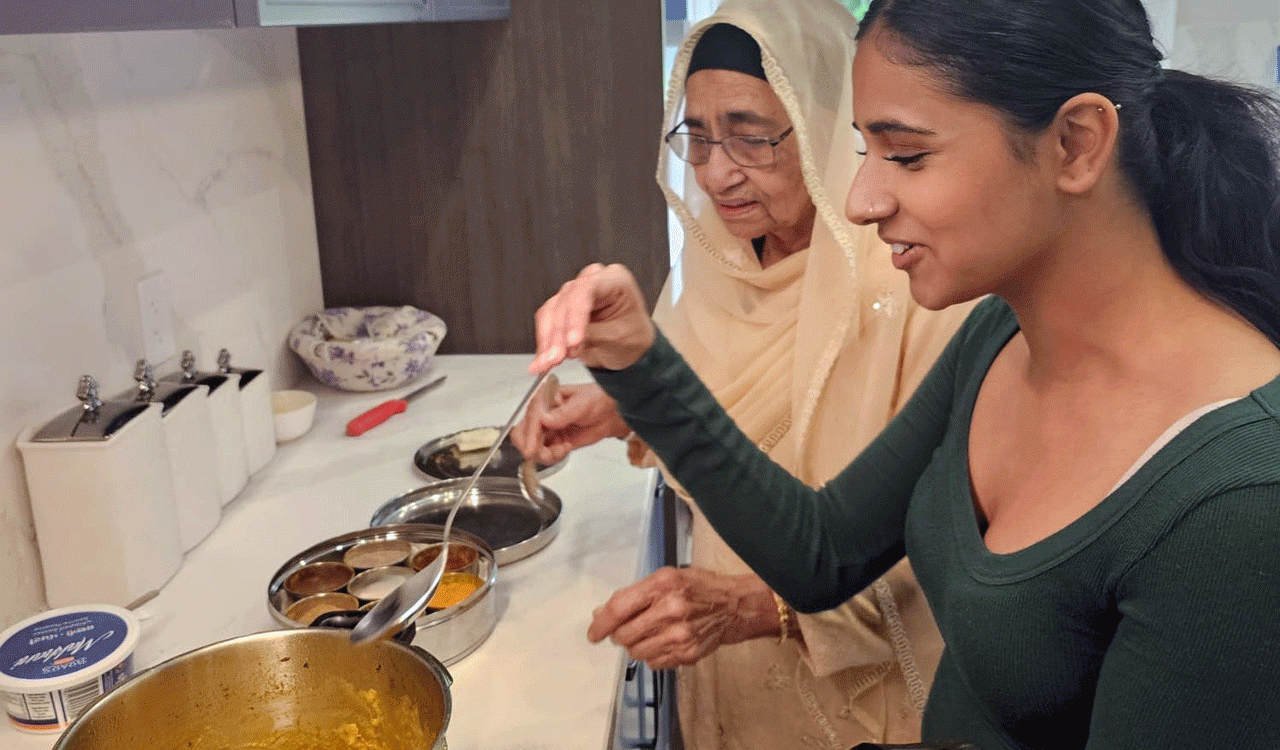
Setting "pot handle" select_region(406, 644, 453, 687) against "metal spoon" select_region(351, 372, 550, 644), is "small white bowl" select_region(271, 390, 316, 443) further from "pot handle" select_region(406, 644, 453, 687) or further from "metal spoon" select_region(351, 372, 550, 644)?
"pot handle" select_region(406, 644, 453, 687)

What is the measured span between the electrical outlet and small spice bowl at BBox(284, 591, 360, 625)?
0.56 metres

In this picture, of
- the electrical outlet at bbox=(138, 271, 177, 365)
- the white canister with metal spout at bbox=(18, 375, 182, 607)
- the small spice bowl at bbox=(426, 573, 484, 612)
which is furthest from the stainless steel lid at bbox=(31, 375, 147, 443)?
the small spice bowl at bbox=(426, 573, 484, 612)

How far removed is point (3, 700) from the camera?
113cm

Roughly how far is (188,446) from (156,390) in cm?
9

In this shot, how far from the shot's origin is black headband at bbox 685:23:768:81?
1414mm

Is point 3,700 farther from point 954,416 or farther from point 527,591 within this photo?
point 954,416

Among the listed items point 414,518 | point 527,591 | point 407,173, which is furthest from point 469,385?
point 527,591

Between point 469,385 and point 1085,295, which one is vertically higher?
point 1085,295

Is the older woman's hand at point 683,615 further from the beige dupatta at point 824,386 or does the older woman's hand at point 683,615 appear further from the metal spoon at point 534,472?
the metal spoon at point 534,472

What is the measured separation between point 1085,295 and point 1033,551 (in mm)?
203

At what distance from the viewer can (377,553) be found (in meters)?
1.42

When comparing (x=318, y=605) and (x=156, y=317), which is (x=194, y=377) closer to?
(x=156, y=317)

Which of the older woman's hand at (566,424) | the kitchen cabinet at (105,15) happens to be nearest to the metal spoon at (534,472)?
the older woman's hand at (566,424)

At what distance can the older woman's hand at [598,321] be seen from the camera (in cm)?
98
